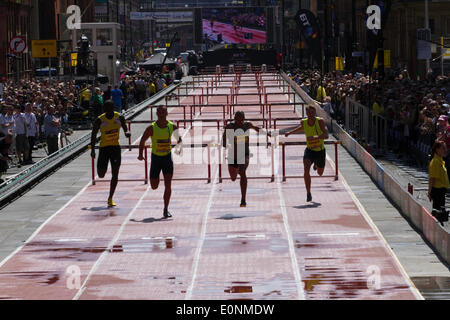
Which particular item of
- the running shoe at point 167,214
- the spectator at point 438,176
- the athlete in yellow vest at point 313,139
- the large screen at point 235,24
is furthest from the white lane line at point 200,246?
the large screen at point 235,24

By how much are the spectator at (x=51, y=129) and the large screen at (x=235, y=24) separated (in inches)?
3234

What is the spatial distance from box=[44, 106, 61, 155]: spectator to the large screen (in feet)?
269

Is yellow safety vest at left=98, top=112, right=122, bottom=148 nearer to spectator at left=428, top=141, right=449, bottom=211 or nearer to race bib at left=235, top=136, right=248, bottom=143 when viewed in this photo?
race bib at left=235, top=136, right=248, bottom=143

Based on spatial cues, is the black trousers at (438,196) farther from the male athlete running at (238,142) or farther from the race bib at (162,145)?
the race bib at (162,145)

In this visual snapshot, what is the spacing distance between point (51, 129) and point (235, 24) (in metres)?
83.2

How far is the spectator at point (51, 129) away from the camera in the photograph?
2897 centimetres

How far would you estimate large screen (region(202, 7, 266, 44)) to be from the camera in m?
111

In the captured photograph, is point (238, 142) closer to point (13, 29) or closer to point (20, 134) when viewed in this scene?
point (20, 134)

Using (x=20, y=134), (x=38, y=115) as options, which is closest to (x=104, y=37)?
(x=38, y=115)

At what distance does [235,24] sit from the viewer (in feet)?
365

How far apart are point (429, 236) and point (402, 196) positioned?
9.99 feet

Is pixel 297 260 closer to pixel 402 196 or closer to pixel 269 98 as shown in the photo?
pixel 402 196

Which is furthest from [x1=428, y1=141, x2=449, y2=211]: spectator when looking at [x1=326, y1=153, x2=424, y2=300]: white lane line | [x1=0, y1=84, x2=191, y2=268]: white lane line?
[x1=0, y1=84, x2=191, y2=268]: white lane line
